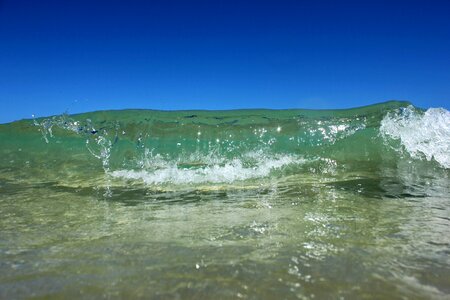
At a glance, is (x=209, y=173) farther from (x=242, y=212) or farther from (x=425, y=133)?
(x=425, y=133)

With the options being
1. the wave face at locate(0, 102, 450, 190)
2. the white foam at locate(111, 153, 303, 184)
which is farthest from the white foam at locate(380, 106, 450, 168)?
the white foam at locate(111, 153, 303, 184)

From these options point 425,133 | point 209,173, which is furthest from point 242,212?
point 425,133

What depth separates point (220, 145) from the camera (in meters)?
9.68

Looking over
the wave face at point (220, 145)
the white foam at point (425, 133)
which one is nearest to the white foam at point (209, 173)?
the wave face at point (220, 145)

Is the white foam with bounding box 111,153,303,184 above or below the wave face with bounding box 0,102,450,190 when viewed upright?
below

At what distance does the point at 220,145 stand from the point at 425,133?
460cm

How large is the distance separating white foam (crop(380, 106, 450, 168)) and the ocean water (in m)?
0.03

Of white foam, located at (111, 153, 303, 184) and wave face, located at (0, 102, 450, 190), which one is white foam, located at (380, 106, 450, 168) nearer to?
wave face, located at (0, 102, 450, 190)

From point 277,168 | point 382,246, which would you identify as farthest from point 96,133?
point 382,246

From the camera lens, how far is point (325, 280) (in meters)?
1.94

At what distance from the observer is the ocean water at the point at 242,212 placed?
197 centimetres

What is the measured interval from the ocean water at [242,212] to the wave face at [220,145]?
48mm

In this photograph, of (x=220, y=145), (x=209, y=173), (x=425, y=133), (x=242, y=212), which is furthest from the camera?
(x=220, y=145)

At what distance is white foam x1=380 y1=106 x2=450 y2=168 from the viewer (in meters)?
7.93
